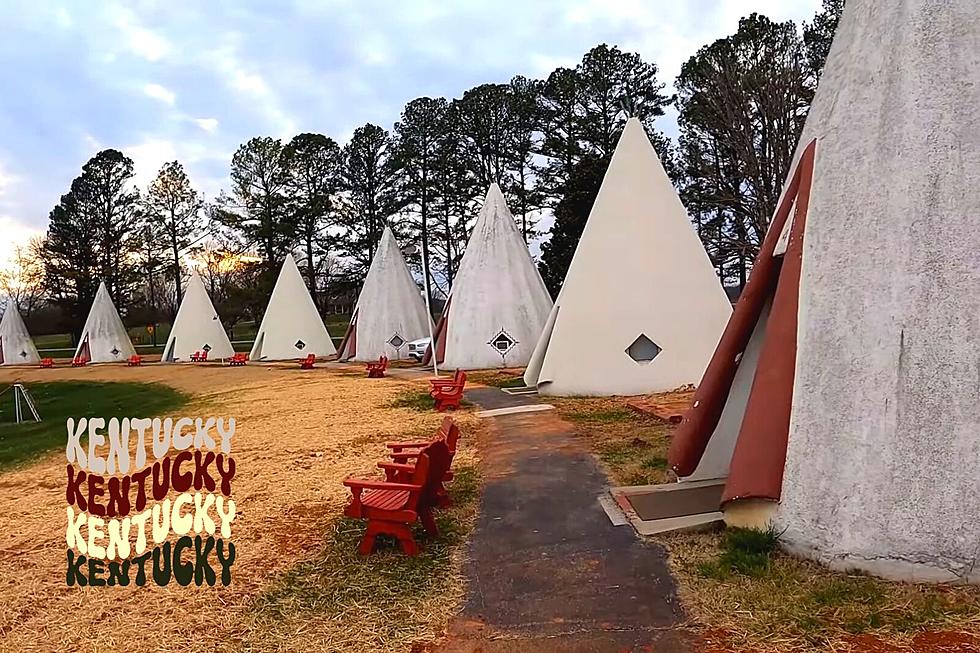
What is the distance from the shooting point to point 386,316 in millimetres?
26562

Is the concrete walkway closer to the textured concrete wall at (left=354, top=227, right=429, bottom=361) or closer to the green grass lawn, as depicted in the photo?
the green grass lawn

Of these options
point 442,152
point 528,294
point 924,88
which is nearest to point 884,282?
point 924,88

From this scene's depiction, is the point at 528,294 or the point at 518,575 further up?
the point at 528,294

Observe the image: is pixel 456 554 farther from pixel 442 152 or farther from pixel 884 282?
pixel 442 152

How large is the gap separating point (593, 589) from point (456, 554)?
1162 mm

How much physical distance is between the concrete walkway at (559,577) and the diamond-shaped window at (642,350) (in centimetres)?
584

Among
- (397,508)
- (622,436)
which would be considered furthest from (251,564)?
(622,436)

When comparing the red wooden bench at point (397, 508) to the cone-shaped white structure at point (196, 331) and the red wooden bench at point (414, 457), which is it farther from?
the cone-shaped white structure at point (196, 331)

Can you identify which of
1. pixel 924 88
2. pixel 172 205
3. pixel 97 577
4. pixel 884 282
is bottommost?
pixel 97 577

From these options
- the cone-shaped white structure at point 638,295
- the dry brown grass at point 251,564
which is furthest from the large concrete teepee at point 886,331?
the cone-shaped white structure at point 638,295

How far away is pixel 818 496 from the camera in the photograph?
411 centimetres

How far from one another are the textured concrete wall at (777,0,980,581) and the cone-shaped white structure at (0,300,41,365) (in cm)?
4266

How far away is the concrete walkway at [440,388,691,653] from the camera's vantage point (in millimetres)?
3422

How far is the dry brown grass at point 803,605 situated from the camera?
3.23 m
